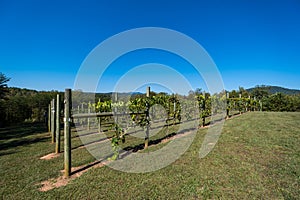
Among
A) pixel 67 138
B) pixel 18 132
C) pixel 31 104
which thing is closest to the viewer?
pixel 67 138

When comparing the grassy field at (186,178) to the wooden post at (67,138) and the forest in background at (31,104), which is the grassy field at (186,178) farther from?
the forest in background at (31,104)

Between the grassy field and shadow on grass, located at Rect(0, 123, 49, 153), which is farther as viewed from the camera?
shadow on grass, located at Rect(0, 123, 49, 153)

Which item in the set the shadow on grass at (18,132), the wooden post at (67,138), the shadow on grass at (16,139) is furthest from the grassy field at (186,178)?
the shadow on grass at (18,132)

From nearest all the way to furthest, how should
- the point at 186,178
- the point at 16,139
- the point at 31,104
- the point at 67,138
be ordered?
the point at 186,178, the point at 67,138, the point at 16,139, the point at 31,104

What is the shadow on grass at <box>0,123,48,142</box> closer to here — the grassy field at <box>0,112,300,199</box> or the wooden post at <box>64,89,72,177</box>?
the grassy field at <box>0,112,300,199</box>

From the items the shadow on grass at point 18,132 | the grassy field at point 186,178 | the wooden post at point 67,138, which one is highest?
the wooden post at point 67,138

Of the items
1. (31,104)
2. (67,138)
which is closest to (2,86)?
(31,104)

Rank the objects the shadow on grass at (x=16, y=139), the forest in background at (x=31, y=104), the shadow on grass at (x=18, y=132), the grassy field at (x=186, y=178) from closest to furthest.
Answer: the grassy field at (x=186, y=178)
the shadow on grass at (x=16, y=139)
the shadow on grass at (x=18, y=132)
the forest in background at (x=31, y=104)

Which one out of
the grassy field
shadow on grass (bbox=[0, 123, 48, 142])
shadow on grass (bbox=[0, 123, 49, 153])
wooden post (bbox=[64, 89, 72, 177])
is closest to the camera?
the grassy field

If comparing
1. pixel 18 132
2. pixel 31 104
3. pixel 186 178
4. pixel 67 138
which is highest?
pixel 31 104

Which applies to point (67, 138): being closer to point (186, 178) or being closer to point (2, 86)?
point (186, 178)

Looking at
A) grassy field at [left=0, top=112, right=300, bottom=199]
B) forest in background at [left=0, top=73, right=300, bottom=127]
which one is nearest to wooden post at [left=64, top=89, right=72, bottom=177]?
grassy field at [left=0, top=112, right=300, bottom=199]

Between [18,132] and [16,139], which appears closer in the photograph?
[16,139]

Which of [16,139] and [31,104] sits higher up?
[31,104]
